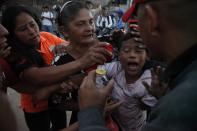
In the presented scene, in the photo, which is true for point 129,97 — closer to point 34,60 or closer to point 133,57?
point 133,57

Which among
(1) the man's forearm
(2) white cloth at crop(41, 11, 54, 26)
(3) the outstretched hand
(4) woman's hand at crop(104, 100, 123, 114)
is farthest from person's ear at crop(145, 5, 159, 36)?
(2) white cloth at crop(41, 11, 54, 26)

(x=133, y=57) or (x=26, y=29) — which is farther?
(x=26, y=29)

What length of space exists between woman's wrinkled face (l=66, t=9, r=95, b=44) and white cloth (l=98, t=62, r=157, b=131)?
263mm

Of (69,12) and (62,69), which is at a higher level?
(69,12)

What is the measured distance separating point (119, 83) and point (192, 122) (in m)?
1.54

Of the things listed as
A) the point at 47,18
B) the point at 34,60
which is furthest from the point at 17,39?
the point at 47,18

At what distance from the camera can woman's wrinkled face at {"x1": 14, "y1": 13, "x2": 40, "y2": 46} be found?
2715 mm

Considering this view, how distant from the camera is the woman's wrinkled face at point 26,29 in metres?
2.71

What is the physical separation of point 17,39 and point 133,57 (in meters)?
0.91

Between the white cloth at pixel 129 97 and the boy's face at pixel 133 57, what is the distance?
6 centimetres

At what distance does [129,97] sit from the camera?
2557 millimetres

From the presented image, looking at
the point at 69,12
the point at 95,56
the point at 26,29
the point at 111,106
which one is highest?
the point at 69,12

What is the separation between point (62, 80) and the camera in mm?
2512

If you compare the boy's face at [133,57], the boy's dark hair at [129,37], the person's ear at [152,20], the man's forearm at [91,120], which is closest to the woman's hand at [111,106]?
the boy's face at [133,57]
